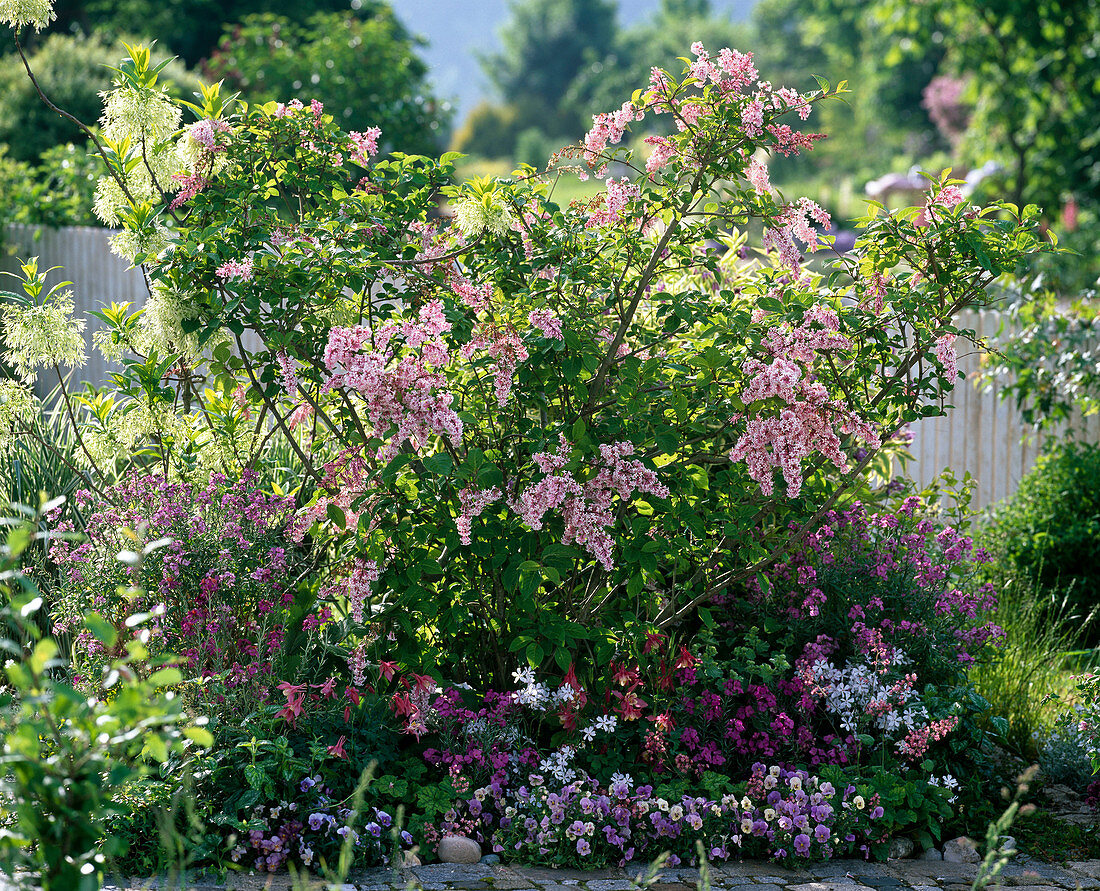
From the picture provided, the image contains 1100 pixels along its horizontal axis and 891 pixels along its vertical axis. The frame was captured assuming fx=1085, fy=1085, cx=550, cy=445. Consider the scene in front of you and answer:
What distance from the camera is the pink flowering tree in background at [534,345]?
125 inches

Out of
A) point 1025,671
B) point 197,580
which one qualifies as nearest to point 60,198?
point 197,580

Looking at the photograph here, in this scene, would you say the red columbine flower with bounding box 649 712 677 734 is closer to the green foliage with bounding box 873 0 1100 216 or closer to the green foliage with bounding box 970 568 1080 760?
the green foliage with bounding box 970 568 1080 760

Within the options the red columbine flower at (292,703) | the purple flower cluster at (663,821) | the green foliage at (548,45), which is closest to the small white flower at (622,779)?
the purple flower cluster at (663,821)

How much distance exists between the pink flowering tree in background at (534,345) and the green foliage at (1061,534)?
2221mm

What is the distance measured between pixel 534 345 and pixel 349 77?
11.8 metres

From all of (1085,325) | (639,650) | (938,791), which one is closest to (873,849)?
Answer: (938,791)

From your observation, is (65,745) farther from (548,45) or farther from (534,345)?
(548,45)

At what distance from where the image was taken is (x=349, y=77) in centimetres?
1380

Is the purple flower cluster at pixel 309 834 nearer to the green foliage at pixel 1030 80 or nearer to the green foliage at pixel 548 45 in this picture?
the green foliage at pixel 1030 80

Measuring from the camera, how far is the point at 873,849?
3.31 metres

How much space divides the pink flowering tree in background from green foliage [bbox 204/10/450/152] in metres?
10.3

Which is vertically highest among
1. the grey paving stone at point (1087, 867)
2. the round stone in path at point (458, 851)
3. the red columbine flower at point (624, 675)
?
the red columbine flower at point (624, 675)

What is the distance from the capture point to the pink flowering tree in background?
10.4 feet

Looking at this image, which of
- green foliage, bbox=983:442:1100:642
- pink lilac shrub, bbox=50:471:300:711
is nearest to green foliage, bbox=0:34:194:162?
pink lilac shrub, bbox=50:471:300:711
